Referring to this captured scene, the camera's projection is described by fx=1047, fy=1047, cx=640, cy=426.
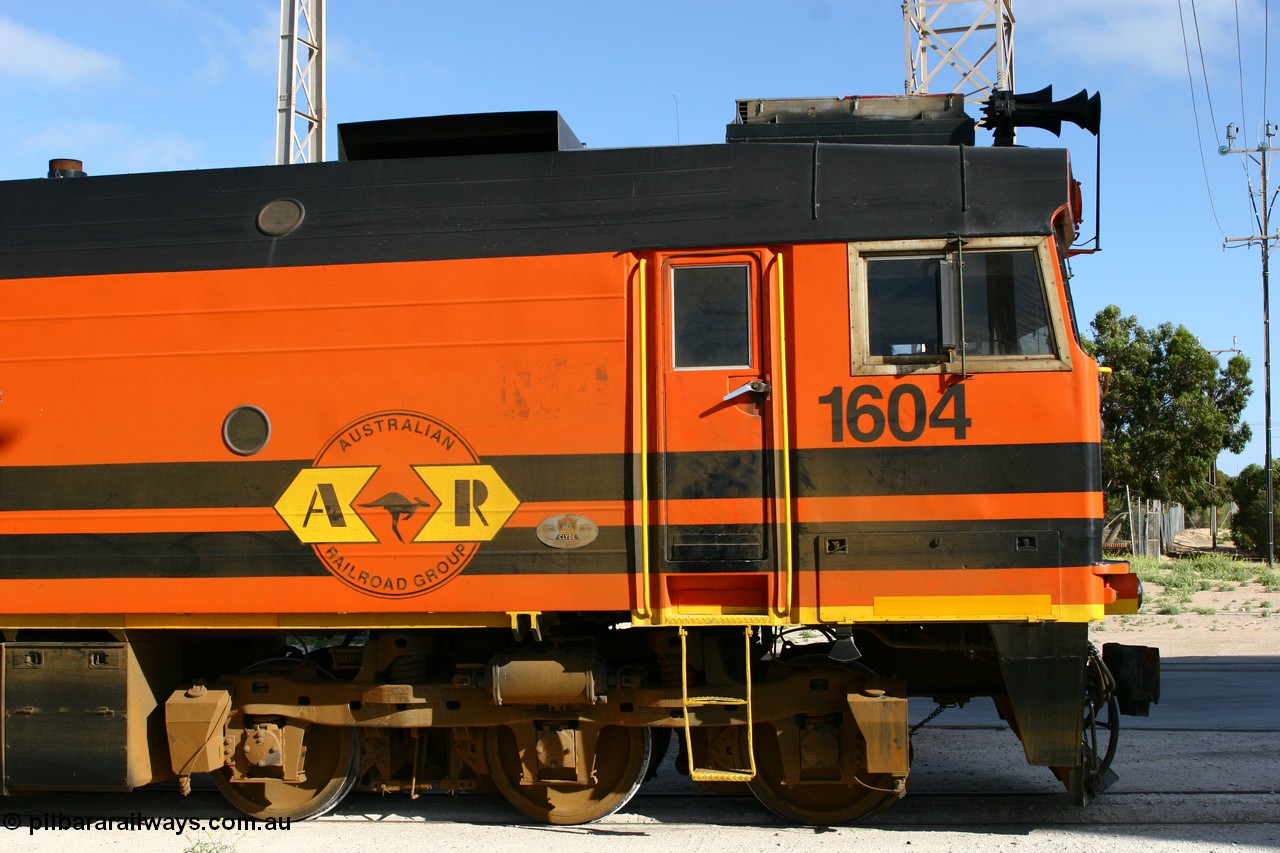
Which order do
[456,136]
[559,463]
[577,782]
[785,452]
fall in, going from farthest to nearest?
[456,136] < [577,782] < [559,463] < [785,452]

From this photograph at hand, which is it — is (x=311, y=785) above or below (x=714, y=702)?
below

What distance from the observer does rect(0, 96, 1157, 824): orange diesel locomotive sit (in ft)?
18.3

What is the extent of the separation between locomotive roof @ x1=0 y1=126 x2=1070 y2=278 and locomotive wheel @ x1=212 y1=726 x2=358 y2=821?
9.47 feet

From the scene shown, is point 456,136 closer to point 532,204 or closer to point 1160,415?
point 532,204

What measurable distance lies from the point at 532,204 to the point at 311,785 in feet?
12.3

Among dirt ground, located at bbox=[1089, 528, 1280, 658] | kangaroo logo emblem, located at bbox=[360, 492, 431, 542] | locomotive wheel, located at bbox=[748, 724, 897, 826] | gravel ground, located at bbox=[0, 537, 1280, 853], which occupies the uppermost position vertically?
kangaroo logo emblem, located at bbox=[360, 492, 431, 542]

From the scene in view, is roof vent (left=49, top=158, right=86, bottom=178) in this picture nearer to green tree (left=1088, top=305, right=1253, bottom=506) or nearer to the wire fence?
the wire fence

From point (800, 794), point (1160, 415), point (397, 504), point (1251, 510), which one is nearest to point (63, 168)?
point (397, 504)

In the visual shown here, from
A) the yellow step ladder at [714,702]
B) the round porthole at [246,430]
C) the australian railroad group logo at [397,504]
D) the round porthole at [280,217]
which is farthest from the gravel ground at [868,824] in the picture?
the round porthole at [280,217]

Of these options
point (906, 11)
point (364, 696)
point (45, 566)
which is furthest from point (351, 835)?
point (906, 11)

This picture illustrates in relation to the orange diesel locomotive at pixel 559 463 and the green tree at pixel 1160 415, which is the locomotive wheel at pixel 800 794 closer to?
the orange diesel locomotive at pixel 559 463

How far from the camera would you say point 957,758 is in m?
7.72

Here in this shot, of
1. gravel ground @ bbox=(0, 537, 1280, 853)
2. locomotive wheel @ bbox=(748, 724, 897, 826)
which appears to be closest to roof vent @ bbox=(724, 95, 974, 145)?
locomotive wheel @ bbox=(748, 724, 897, 826)

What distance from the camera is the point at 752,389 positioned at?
18.4ft
